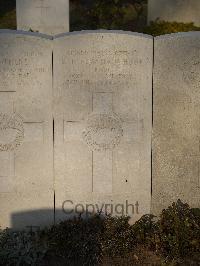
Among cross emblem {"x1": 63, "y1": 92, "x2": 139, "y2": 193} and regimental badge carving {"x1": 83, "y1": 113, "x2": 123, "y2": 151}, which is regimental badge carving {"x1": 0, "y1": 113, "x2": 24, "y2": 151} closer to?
cross emblem {"x1": 63, "y1": 92, "x2": 139, "y2": 193}

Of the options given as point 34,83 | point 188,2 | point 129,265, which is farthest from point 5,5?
point 129,265

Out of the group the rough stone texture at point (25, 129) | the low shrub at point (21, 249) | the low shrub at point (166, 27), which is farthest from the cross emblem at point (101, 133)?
the low shrub at point (166, 27)

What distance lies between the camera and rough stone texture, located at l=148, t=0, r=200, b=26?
408 inches

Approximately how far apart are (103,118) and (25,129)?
2.51ft

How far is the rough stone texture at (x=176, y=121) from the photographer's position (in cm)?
442

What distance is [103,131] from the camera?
454 cm

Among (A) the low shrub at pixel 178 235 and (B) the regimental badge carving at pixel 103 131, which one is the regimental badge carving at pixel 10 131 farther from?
(A) the low shrub at pixel 178 235

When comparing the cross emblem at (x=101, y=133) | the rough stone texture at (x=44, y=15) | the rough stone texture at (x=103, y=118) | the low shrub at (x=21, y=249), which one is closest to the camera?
the low shrub at (x=21, y=249)

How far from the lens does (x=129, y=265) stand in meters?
4.23

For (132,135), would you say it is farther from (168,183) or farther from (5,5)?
(5,5)

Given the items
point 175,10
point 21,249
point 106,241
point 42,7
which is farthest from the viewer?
point 175,10

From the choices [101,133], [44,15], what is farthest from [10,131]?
[44,15]

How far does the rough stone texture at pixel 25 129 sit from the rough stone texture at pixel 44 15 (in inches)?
204

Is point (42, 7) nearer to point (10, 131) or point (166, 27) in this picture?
point (166, 27)
